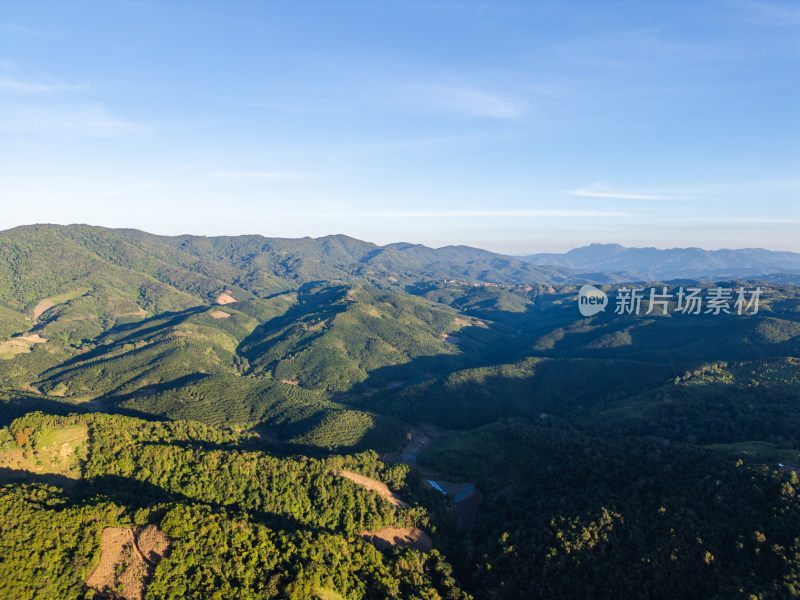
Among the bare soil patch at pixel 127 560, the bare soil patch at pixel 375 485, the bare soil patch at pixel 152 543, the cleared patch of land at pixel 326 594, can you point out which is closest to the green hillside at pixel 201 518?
the cleared patch of land at pixel 326 594

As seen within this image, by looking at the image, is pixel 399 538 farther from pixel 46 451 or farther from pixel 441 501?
pixel 46 451

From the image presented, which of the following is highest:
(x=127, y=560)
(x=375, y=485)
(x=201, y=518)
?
(x=201, y=518)

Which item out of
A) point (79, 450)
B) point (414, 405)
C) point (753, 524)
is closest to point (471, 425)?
point (414, 405)

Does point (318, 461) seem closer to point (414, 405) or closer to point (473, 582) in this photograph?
point (473, 582)

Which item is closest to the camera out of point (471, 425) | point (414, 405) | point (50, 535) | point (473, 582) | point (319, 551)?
point (50, 535)

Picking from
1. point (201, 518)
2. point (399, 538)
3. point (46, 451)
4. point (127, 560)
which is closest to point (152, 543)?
point (127, 560)

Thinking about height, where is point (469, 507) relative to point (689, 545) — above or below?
below
